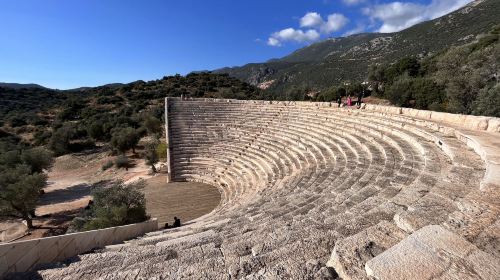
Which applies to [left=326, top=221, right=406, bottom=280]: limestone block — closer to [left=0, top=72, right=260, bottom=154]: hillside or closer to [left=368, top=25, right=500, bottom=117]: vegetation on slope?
[left=368, top=25, right=500, bottom=117]: vegetation on slope

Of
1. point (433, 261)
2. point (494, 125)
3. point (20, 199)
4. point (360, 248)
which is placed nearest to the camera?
point (433, 261)

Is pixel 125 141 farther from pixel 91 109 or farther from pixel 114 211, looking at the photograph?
pixel 91 109

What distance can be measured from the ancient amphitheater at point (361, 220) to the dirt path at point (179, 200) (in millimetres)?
2182

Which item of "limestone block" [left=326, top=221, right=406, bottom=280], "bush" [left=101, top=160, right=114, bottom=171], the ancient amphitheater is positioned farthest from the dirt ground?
"limestone block" [left=326, top=221, right=406, bottom=280]

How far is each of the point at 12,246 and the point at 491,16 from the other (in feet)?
271

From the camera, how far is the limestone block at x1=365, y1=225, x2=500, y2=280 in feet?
7.25

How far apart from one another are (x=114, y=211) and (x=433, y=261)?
10.6 metres

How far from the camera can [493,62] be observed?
21.6m

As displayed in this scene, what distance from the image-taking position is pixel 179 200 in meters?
15.4

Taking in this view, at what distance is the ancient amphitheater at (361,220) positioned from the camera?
98.7 inches

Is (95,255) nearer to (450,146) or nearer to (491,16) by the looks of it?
(450,146)

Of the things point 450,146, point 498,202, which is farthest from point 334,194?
point 450,146

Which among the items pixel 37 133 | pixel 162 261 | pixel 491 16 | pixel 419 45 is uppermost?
pixel 491 16

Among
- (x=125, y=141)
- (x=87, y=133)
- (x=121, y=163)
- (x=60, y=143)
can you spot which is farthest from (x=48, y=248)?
(x=87, y=133)
